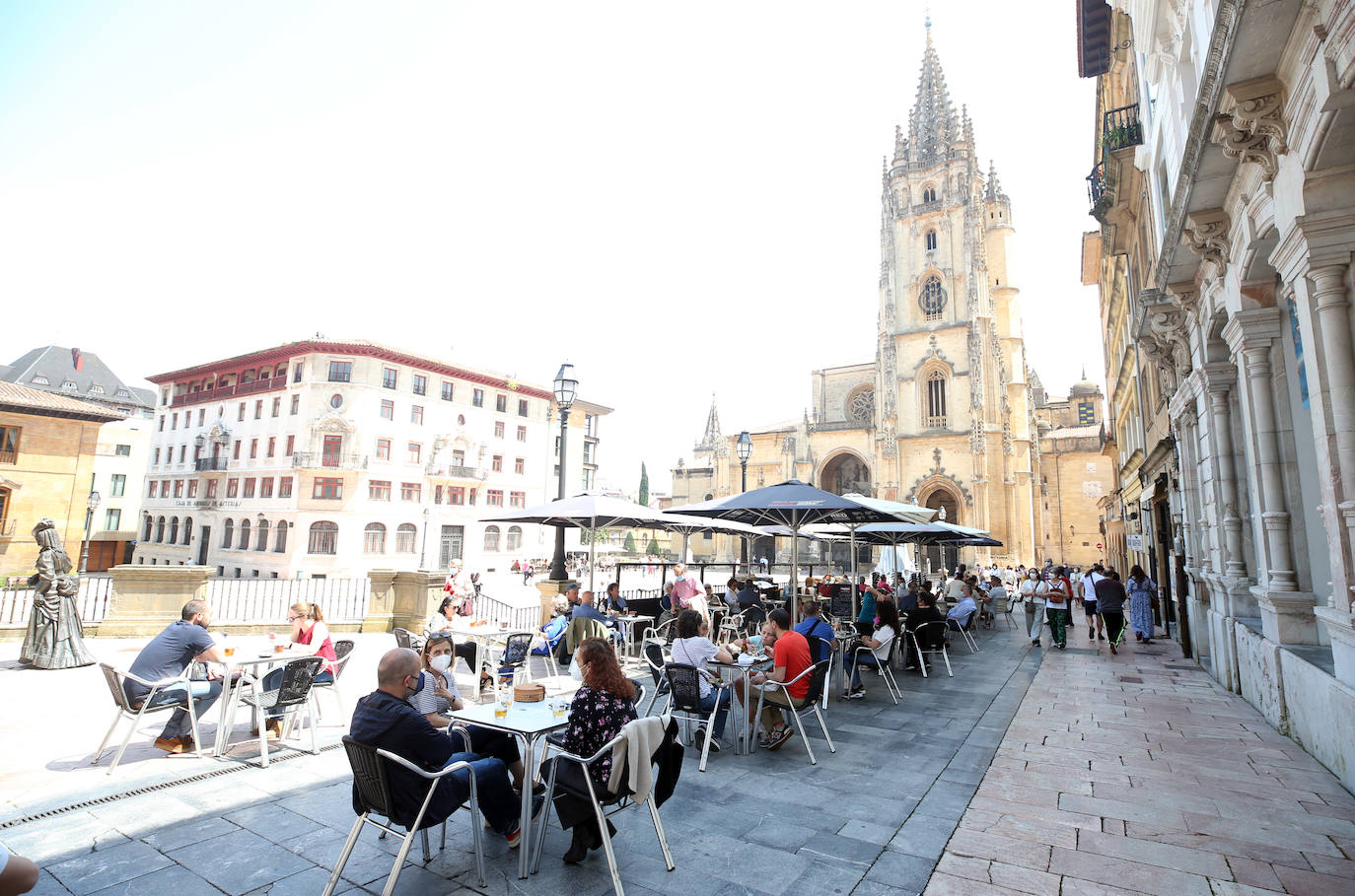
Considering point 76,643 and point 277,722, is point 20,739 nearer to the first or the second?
point 277,722

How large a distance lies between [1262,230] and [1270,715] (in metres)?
4.99

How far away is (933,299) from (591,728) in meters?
45.1

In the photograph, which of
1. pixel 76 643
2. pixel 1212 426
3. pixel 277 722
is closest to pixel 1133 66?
pixel 1212 426

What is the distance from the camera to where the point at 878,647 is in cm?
769

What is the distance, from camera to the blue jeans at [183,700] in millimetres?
5224

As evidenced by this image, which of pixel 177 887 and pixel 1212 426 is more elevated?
pixel 1212 426

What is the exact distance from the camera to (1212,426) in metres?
8.72

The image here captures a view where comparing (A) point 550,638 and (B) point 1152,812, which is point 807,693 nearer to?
(B) point 1152,812

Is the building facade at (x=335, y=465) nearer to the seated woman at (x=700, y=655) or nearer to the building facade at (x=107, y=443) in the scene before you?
the building facade at (x=107, y=443)

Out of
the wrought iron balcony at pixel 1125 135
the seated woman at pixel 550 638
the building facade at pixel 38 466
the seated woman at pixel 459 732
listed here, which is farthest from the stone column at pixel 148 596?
the building facade at pixel 38 466

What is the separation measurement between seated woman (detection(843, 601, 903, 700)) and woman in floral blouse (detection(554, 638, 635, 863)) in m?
4.77

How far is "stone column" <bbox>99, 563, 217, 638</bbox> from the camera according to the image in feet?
33.9

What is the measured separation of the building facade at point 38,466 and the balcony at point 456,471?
1573 cm

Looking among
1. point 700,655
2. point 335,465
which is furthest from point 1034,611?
point 335,465
